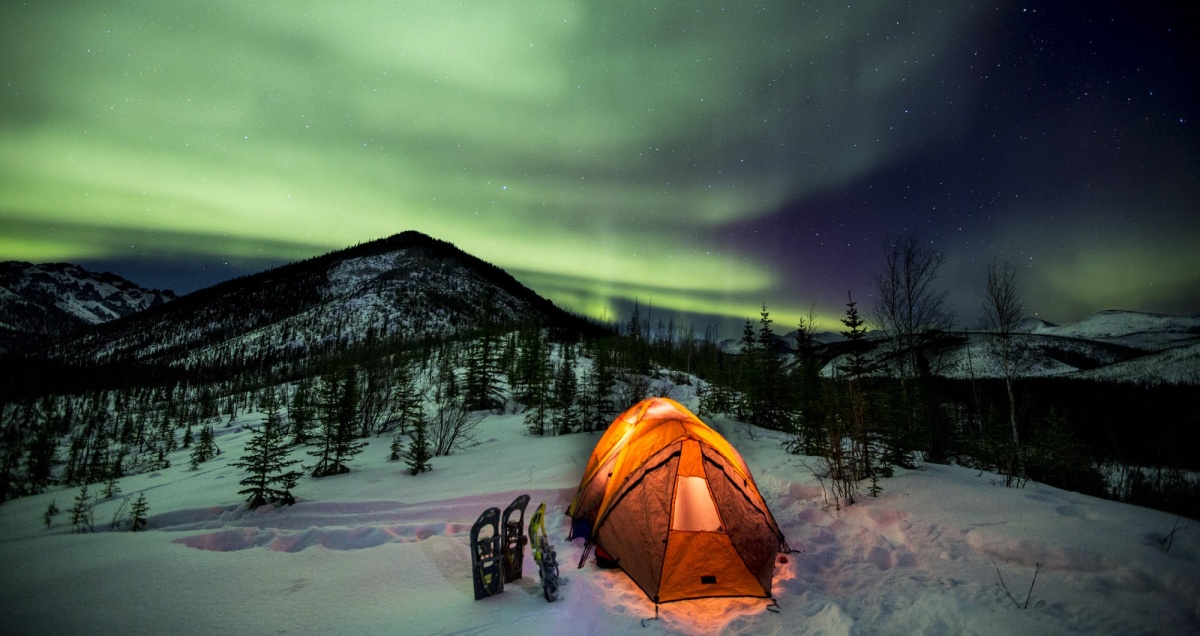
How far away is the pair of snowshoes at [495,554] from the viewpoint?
575cm

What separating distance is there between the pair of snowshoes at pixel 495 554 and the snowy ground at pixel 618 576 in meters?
0.20

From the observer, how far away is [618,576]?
673 centimetres

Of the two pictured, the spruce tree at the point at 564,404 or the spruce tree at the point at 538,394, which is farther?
the spruce tree at the point at 564,404

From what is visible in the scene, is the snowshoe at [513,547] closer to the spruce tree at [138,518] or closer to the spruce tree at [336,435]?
the spruce tree at [138,518]

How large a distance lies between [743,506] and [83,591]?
9407 millimetres

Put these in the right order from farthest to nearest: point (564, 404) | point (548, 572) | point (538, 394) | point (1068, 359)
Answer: point (1068, 359)
point (538, 394)
point (564, 404)
point (548, 572)

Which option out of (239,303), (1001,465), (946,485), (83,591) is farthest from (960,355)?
(239,303)

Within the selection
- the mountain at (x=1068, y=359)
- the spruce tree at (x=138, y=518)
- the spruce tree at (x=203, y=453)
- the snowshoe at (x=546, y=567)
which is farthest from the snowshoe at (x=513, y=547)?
the spruce tree at (x=203, y=453)

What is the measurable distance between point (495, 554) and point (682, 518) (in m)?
2.97

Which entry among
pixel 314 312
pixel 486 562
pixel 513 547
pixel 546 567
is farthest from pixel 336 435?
pixel 314 312

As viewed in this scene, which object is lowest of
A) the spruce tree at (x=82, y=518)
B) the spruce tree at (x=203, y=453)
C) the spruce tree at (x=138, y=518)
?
the spruce tree at (x=203, y=453)

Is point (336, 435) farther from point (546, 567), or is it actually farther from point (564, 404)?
point (546, 567)

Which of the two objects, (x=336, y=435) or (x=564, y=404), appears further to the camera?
(x=564, y=404)

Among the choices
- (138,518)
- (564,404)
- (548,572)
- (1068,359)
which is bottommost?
(138,518)
